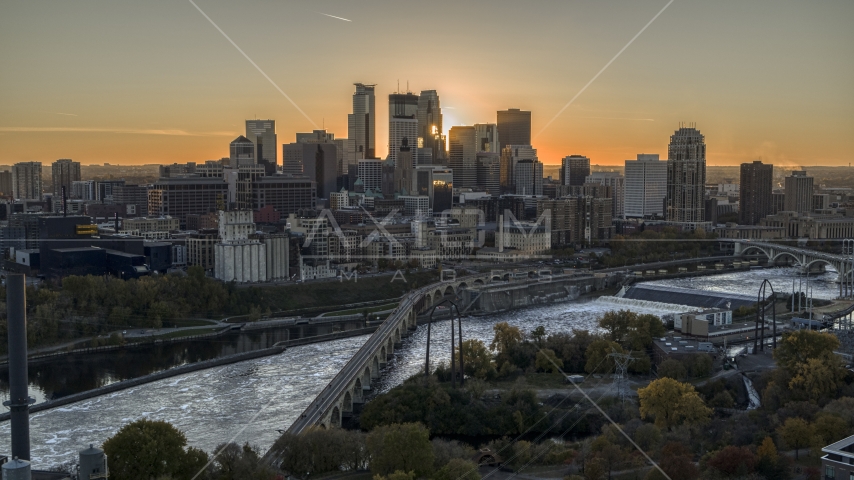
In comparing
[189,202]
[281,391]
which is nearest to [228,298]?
[281,391]

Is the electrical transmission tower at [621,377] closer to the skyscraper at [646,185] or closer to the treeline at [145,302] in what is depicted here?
the treeline at [145,302]

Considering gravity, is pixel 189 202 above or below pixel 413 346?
above

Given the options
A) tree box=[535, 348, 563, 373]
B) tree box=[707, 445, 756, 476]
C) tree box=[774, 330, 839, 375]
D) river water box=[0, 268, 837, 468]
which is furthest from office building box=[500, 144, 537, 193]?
tree box=[707, 445, 756, 476]

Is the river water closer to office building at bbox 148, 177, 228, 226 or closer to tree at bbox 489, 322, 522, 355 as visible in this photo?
tree at bbox 489, 322, 522, 355

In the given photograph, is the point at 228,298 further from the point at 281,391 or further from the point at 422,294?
the point at 281,391

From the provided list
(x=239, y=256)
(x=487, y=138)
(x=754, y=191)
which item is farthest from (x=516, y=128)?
(x=239, y=256)

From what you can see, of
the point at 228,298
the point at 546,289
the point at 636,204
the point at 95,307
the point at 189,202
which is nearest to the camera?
the point at 95,307

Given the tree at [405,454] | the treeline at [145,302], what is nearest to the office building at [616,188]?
the treeline at [145,302]

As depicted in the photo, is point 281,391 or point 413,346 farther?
point 413,346
